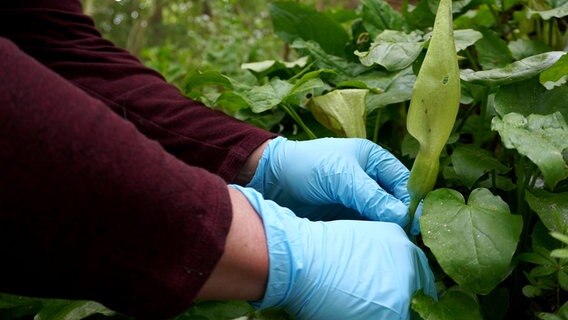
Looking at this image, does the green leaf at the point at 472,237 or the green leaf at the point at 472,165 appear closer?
the green leaf at the point at 472,237

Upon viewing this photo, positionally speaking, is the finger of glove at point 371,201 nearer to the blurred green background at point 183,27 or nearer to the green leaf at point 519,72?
the green leaf at point 519,72

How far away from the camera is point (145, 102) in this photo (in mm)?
893

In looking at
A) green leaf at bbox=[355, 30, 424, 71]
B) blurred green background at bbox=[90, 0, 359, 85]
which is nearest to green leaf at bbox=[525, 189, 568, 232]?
green leaf at bbox=[355, 30, 424, 71]

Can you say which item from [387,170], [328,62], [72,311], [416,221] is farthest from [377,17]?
[72,311]

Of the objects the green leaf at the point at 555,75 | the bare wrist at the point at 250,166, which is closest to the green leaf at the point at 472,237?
the green leaf at the point at 555,75

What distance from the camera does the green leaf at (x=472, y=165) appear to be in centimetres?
72

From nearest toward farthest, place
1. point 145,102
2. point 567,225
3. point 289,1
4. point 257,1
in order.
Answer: point 567,225 → point 145,102 → point 289,1 → point 257,1

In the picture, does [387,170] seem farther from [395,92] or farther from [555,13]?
[555,13]

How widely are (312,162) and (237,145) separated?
0.38 ft

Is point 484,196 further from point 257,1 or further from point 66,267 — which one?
point 257,1

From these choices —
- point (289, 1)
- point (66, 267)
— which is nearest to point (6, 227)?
point (66, 267)

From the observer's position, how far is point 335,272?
66 cm

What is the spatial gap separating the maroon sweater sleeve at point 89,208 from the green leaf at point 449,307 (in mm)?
221

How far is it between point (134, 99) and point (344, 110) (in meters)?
0.32
